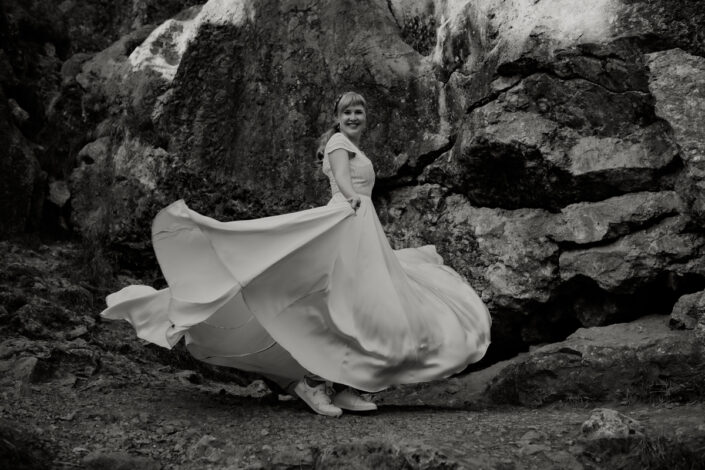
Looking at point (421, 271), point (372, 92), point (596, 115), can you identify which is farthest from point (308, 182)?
point (596, 115)

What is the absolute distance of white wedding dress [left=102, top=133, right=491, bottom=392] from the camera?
4.25 m

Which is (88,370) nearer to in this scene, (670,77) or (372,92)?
(372,92)

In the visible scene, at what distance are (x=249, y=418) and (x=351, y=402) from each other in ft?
2.05

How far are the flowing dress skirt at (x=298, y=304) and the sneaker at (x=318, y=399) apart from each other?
0.39ft

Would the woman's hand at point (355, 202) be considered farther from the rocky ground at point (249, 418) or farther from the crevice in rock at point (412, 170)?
the crevice in rock at point (412, 170)

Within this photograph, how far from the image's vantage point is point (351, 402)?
15.2 ft

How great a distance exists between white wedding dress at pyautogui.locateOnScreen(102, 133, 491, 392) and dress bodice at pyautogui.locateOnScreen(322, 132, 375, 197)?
18 centimetres

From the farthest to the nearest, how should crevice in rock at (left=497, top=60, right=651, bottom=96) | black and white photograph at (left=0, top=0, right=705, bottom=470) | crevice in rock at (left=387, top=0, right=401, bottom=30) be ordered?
crevice in rock at (left=387, top=0, right=401, bottom=30)
crevice in rock at (left=497, top=60, right=651, bottom=96)
black and white photograph at (left=0, top=0, right=705, bottom=470)

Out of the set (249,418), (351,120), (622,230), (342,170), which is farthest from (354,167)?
(622,230)

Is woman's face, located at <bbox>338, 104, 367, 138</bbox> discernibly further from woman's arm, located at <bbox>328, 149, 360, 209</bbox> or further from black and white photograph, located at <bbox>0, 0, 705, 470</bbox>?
woman's arm, located at <bbox>328, 149, 360, 209</bbox>

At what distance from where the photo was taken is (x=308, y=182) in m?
6.75

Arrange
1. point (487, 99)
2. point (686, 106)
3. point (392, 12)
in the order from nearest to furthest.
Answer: point (686, 106), point (487, 99), point (392, 12)

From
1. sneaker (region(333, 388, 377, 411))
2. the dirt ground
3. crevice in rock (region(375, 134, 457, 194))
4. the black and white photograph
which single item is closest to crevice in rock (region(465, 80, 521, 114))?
the black and white photograph

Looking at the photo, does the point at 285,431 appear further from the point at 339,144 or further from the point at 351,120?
the point at 351,120
